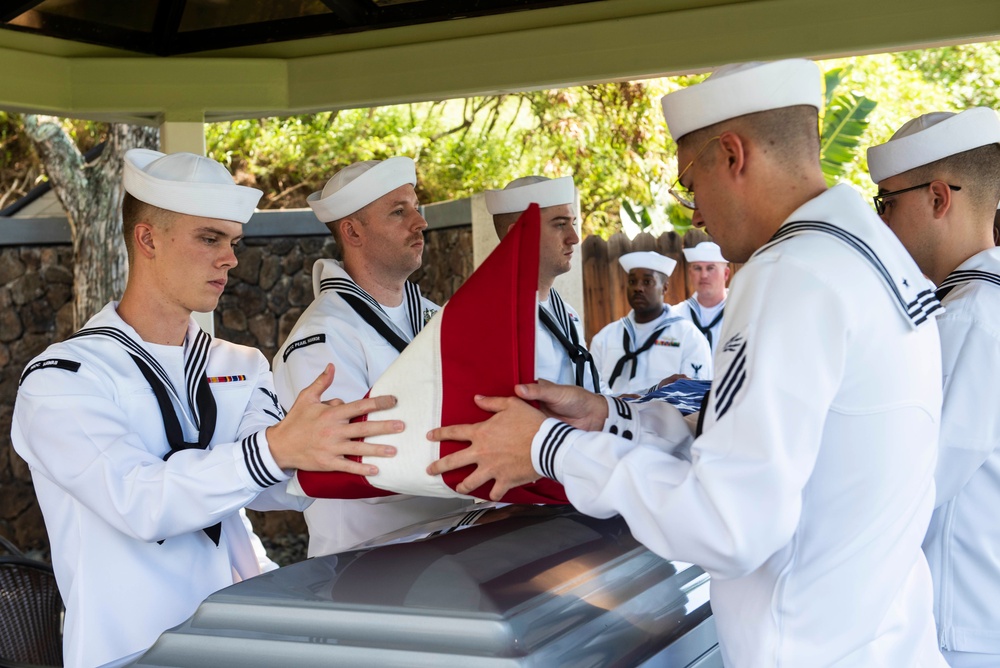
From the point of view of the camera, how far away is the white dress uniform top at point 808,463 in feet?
5.08

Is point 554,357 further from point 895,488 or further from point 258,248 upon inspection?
point 258,248

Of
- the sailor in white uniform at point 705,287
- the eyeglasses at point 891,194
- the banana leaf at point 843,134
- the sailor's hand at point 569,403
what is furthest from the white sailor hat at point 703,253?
the sailor's hand at point 569,403

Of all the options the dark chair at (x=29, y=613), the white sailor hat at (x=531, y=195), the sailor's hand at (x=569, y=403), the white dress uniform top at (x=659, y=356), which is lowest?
the dark chair at (x=29, y=613)

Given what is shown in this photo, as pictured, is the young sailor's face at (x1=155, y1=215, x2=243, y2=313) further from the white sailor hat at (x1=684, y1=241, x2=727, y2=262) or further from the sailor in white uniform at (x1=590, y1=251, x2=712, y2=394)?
the white sailor hat at (x1=684, y1=241, x2=727, y2=262)

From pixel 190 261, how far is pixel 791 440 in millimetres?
1710

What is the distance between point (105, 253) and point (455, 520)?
708 centimetres

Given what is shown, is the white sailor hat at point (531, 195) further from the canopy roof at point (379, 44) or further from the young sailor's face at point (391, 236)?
the young sailor's face at point (391, 236)

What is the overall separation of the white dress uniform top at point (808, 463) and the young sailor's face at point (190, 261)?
4.21 ft

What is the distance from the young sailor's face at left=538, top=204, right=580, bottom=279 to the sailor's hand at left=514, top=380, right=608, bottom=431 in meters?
2.51

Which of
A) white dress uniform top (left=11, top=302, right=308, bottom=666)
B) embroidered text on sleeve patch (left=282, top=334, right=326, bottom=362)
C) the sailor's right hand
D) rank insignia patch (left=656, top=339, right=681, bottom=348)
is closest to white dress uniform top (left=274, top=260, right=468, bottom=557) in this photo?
embroidered text on sleeve patch (left=282, top=334, right=326, bottom=362)

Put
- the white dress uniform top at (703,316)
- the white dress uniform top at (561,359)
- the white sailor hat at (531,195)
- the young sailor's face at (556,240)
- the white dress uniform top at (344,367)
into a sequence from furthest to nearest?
1. the white dress uniform top at (703,316)
2. the white sailor hat at (531,195)
3. the young sailor's face at (556,240)
4. the white dress uniform top at (561,359)
5. the white dress uniform top at (344,367)

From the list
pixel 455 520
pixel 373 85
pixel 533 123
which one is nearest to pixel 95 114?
pixel 373 85

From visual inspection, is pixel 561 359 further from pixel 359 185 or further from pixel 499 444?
pixel 499 444

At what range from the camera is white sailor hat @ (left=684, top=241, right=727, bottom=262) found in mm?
8914
